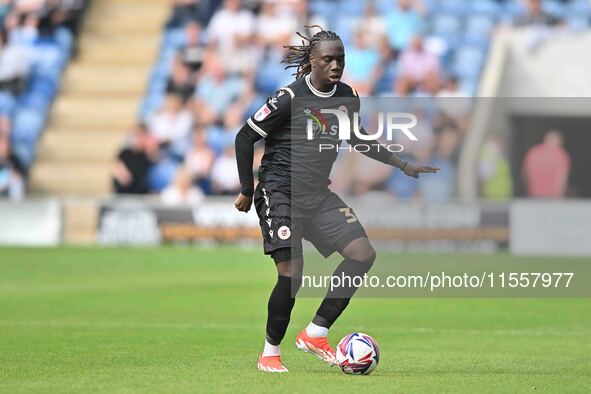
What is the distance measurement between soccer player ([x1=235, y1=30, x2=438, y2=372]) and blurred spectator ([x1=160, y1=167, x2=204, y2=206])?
54.3 feet

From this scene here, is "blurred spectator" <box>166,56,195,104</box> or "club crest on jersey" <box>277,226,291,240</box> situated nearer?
"club crest on jersey" <box>277,226,291,240</box>

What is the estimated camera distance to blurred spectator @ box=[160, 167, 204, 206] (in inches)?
1013

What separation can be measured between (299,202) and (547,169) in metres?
14.5

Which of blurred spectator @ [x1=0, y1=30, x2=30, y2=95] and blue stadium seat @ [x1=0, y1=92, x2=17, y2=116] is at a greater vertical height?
blurred spectator @ [x1=0, y1=30, x2=30, y2=95]

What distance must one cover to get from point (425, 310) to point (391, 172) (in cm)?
488

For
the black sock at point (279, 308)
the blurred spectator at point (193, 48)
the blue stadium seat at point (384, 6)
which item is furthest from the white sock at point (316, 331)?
the blurred spectator at point (193, 48)

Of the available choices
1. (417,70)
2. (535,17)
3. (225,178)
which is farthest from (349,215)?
(535,17)

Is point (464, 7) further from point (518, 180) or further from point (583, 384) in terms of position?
point (583, 384)

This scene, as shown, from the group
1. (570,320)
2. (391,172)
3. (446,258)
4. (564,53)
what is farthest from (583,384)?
(564,53)

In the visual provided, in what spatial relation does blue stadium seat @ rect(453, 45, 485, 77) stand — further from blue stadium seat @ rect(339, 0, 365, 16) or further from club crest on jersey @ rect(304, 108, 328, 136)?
club crest on jersey @ rect(304, 108, 328, 136)

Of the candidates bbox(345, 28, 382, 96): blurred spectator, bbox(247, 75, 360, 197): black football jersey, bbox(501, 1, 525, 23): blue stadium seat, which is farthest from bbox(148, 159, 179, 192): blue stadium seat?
bbox(247, 75, 360, 197): black football jersey

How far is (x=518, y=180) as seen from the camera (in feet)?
75.3

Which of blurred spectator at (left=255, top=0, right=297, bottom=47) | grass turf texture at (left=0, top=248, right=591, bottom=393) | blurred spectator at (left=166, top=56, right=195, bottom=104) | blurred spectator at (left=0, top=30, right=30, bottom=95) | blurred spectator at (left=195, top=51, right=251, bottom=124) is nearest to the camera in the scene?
grass turf texture at (left=0, top=248, right=591, bottom=393)

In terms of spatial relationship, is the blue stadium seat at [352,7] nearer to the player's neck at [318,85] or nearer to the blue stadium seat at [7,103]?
the blue stadium seat at [7,103]
